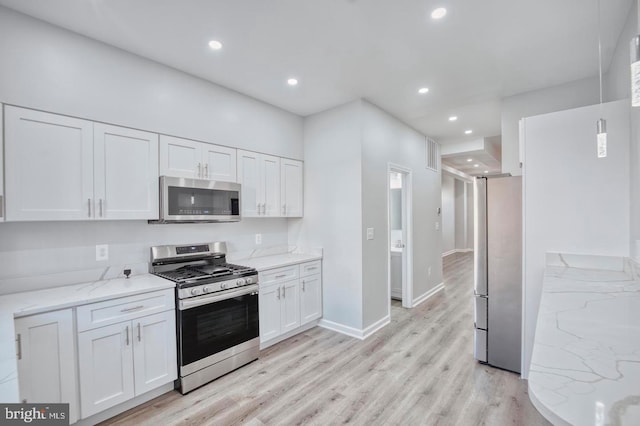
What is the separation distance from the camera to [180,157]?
2.78m

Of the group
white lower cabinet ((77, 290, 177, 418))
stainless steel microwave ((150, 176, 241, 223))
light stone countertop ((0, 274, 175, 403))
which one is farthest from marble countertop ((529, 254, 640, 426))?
stainless steel microwave ((150, 176, 241, 223))

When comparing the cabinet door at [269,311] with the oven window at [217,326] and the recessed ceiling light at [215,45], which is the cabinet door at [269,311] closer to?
the oven window at [217,326]

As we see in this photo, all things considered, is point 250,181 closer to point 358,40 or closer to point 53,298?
point 358,40

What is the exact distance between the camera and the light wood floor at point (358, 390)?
6.98 ft

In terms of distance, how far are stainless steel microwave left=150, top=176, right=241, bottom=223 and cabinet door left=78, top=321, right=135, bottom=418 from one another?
97 centimetres

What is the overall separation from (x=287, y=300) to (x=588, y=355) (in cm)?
279

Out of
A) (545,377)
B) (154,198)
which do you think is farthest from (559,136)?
(154,198)

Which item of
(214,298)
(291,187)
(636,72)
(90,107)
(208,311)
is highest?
(90,107)

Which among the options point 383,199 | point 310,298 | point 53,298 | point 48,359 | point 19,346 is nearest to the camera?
point 19,346

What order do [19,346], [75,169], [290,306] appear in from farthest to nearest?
[290,306] → [75,169] → [19,346]

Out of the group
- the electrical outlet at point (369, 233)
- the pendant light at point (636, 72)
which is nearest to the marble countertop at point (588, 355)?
the pendant light at point (636, 72)

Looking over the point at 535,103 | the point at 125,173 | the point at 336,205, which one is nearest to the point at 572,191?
the point at 535,103

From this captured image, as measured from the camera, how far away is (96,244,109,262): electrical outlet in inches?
97.0

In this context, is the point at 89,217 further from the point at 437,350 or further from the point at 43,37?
the point at 437,350
